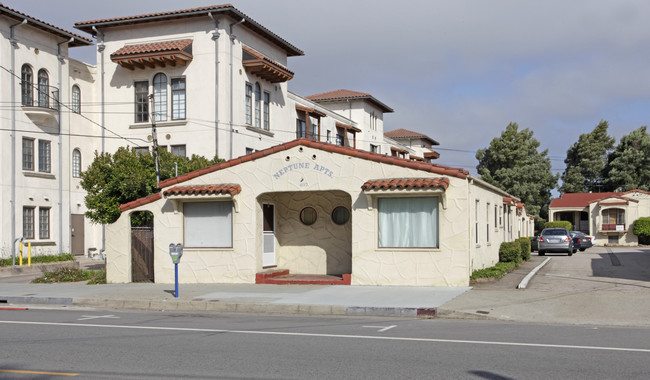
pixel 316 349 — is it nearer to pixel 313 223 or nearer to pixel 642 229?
pixel 313 223

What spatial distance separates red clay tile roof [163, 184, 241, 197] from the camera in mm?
18797

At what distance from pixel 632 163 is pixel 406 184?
196 feet

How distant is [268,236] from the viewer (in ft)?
65.5

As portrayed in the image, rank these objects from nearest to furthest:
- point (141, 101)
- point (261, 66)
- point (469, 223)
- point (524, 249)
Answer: point (469, 223) < point (524, 249) < point (261, 66) < point (141, 101)

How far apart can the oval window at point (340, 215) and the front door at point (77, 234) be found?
19.4 meters

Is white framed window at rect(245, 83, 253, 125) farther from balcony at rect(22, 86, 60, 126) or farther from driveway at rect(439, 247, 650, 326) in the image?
driveway at rect(439, 247, 650, 326)

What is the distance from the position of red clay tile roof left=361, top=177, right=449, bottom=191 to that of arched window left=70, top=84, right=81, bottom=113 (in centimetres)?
2212

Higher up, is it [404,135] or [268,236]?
[404,135]

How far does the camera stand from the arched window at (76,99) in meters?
33.9

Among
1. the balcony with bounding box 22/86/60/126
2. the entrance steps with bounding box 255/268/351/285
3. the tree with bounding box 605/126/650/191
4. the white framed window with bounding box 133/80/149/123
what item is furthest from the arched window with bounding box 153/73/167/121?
the tree with bounding box 605/126/650/191

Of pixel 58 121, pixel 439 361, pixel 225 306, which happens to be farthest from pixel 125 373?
pixel 58 121

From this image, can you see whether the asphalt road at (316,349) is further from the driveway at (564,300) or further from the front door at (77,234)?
the front door at (77,234)

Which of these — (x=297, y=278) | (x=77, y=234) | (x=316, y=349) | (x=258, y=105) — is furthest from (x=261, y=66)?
(x=316, y=349)

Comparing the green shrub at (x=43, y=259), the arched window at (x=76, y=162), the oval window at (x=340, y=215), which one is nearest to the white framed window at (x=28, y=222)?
the green shrub at (x=43, y=259)
